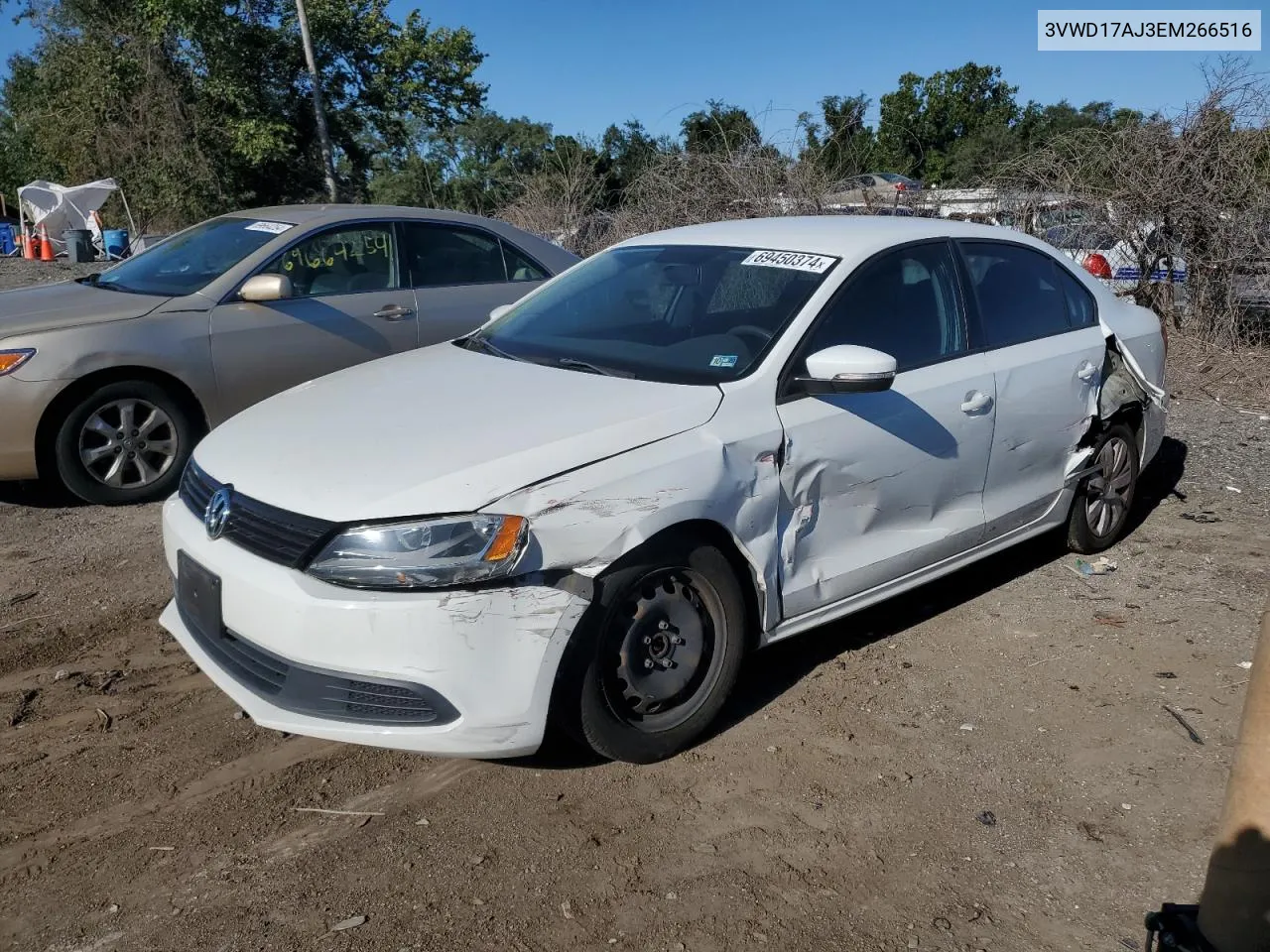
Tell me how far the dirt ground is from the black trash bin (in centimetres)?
2076

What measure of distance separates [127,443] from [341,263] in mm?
1697

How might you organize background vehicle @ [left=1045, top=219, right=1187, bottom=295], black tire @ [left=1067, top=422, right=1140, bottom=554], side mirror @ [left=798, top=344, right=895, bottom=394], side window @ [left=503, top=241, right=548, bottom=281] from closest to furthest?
side mirror @ [left=798, top=344, right=895, bottom=394], black tire @ [left=1067, top=422, right=1140, bottom=554], side window @ [left=503, top=241, right=548, bottom=281], background vehicle @ [left=1045, top=219, right=1187, bottom=295]

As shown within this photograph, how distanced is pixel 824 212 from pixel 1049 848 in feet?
31.7

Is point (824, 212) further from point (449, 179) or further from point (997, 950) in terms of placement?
point (449, 179)

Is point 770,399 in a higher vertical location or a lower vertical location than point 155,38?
lower

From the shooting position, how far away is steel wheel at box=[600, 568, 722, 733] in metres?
3.25

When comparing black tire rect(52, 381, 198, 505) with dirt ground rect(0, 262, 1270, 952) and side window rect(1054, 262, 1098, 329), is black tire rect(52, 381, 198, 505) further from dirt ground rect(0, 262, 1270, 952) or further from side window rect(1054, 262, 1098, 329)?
side window rect(1054, 262, 1098, 329)

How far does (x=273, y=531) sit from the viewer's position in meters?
3.11

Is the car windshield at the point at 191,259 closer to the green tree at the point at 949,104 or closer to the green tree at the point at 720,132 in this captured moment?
the green tree at the point at 720,132

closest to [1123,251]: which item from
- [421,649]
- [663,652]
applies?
[663,652]

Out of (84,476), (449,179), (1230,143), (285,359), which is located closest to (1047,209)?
(1230,143)

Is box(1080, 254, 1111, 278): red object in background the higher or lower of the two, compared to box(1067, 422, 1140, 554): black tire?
higher

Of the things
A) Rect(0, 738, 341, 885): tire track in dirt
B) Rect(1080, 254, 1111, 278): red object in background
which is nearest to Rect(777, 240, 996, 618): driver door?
Rect(0, 738, 341, 885): tire track in dirt

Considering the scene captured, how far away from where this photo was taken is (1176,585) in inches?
201
